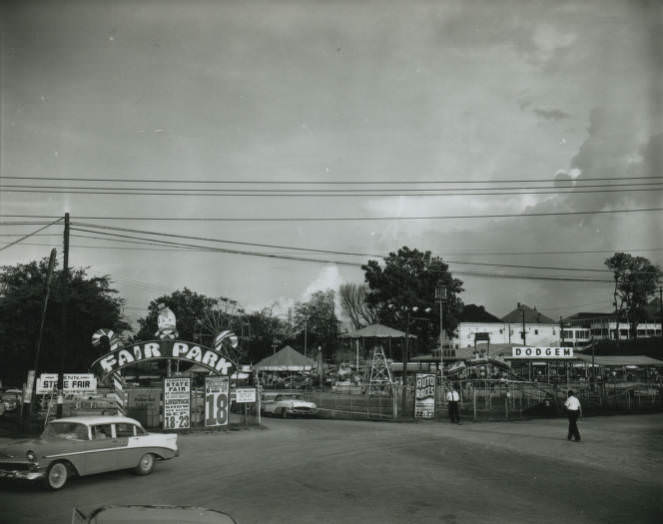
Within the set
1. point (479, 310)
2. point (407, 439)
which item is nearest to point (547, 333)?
point (479, 310)

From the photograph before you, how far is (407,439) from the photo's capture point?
22688 mm

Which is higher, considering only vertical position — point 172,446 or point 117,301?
point 117,301

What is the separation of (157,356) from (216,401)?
3.15 metres

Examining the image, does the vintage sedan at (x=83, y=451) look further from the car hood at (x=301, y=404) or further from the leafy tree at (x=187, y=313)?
the leafy tree at (x=187, y=313)

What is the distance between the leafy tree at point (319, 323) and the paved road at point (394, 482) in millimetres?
78509

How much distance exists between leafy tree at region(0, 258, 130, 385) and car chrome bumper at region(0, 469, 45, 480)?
1183 inches

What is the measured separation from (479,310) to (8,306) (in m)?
111

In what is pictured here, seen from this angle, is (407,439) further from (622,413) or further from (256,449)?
(622,413)

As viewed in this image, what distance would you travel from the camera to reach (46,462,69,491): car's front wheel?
1274 cm

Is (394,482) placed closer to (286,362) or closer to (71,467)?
(71,467)

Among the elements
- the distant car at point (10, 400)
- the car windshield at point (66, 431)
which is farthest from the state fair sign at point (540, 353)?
the car windshield at point (66, 431)

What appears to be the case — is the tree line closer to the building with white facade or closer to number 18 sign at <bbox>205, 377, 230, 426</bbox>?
number 18 sign at <bbox>205, 377, 230, 426</bbox>

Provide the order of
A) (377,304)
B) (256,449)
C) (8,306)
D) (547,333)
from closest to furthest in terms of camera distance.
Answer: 1. (256,449)
2. (8,306)
3. (377,304)
4. (547,333)

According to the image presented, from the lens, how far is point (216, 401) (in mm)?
27750
